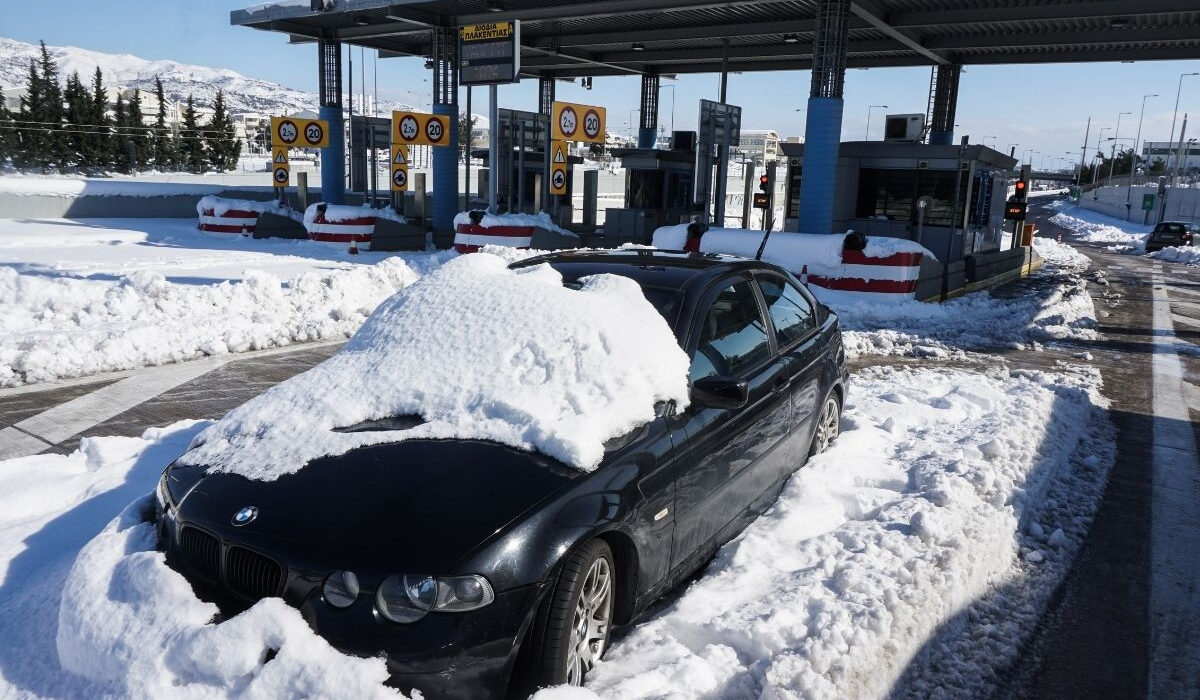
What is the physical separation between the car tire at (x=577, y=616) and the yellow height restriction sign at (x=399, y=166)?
23029mm

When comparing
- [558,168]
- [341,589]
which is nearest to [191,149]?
[558,168]

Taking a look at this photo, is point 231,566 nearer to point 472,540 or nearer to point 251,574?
point 251,574

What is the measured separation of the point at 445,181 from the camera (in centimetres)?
2586

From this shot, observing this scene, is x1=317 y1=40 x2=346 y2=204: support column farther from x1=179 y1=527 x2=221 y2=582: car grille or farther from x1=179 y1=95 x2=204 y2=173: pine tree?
x1=179 y1=95 x2=204 y2=173: pine tree

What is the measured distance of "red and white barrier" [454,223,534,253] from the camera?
20.4 metres

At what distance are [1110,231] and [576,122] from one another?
47.4m

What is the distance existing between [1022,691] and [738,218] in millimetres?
39613

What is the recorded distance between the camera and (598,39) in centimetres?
2805

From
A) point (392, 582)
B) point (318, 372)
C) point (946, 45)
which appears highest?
point (946, 45)

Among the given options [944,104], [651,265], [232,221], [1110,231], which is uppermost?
[944,104]

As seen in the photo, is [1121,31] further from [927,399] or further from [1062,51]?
[927,399]

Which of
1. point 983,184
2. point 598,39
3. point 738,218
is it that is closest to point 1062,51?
point 983,184

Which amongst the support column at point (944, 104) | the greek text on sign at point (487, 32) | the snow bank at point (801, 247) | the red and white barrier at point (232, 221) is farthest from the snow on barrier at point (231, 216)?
the support column at point (944, 104)

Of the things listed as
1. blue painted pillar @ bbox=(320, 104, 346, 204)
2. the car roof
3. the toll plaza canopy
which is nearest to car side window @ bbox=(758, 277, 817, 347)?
the car roof
